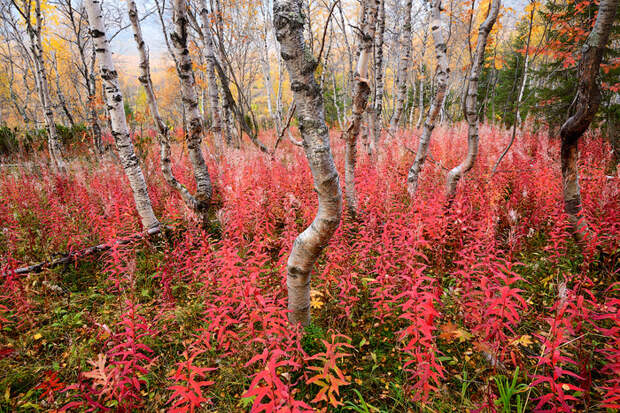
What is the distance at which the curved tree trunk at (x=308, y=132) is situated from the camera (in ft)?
4.98

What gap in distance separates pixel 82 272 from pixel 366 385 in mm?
4122

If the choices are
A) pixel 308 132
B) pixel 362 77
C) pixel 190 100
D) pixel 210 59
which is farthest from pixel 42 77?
pixel 308 132

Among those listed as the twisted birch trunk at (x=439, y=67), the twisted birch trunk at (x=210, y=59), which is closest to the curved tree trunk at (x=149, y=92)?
the twisted birch trunk at (x=210, y=59)

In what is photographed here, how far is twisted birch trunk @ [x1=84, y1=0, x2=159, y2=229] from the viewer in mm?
3873

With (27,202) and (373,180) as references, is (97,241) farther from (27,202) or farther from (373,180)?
(373,180)

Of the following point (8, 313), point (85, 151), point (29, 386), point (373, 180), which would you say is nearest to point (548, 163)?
point (373, 180)

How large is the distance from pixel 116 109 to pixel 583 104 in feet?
20.4

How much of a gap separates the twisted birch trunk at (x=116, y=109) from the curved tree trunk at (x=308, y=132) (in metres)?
3.50

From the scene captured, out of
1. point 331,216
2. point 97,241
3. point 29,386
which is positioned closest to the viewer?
Result: point 331,216

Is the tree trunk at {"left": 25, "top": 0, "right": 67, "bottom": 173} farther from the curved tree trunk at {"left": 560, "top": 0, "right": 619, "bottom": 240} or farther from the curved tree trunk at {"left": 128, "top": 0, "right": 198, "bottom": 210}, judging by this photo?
the curved tree trunk at {"left": 560, "top": 0, "right": 619, "bottom": 240}

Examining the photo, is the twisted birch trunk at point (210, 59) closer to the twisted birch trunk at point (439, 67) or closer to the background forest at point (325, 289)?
the background forest at point (325, 289)

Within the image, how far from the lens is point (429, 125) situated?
447 cm

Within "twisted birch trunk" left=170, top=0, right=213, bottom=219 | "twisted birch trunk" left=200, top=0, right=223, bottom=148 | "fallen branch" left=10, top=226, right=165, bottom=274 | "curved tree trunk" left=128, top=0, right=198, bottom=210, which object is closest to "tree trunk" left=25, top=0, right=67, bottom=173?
"twisted birch trunk" left=200, top=0, right=223, bottom=148

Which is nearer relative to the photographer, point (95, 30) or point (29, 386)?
point (29, 386)
